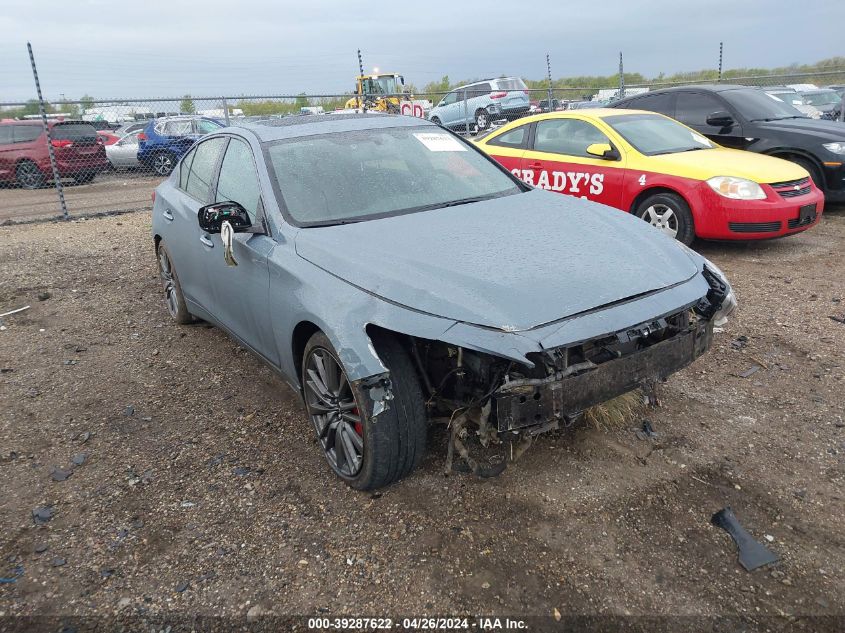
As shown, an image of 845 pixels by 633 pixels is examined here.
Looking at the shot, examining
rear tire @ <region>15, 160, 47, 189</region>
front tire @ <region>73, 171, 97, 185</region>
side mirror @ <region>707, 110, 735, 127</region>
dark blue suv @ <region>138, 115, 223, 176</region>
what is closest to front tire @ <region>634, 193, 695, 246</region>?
side mirror @ <region>707, 110, 735, 127</region>

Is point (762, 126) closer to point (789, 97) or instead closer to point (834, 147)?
point (834, 147)

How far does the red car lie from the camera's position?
13008 mm

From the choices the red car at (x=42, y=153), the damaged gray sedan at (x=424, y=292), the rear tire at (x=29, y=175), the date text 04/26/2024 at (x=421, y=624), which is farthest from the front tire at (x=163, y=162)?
the date text 04/26/2024 at (x=421, y=624)

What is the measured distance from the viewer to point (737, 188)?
235 inches

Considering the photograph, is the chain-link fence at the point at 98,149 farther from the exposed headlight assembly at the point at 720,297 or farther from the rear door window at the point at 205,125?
the exposed headlight assembly at the point at 720,297

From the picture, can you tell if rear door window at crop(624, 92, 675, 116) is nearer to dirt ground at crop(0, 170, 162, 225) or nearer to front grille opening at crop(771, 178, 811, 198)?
front grille opening at crop(771, 178, 811, 198)

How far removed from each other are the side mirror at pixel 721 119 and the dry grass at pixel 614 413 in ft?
19.4

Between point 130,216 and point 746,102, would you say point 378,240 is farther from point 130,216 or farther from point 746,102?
point 130,216

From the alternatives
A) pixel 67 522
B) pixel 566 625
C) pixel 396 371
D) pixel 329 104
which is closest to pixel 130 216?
pixel 67 522

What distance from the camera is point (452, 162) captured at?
3875 millimetres

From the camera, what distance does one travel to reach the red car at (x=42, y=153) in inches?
512

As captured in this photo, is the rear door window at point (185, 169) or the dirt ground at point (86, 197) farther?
the dirt ground at point (86, 197)

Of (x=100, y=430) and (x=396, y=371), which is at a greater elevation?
(x=396, y=371)

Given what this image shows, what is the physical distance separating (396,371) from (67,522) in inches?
64.2
